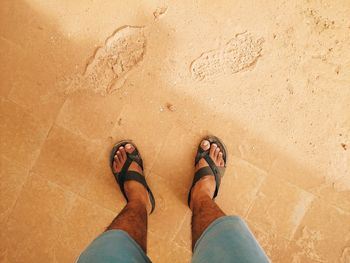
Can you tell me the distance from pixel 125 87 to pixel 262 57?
93 cm

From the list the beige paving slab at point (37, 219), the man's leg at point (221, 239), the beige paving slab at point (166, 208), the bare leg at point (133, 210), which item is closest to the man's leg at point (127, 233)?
the bare leg at point (133, 210)

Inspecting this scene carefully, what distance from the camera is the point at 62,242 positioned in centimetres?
231

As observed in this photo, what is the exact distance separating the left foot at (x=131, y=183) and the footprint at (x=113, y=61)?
1.32 ft

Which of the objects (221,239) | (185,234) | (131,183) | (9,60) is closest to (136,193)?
(131,183)

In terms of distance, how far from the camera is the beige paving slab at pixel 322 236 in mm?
2295

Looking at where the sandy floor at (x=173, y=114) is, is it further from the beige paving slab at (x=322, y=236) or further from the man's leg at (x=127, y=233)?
the man's leg at (x=127, y=233)

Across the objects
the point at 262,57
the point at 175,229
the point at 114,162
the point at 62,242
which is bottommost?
the point at 62,242

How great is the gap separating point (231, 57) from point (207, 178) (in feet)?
2.67

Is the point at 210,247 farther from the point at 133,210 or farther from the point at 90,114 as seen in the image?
the point at 90,114

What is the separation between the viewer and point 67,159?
2.28m

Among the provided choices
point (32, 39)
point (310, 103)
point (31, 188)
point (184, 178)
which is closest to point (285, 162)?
point (310, 103)

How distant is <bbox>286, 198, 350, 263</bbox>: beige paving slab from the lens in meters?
2.29

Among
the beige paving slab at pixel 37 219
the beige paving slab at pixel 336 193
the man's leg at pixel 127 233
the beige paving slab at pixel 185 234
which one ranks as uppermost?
the beige paving slab at pixel 336 193

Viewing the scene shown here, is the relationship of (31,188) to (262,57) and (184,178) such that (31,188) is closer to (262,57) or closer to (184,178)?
(184,178)
